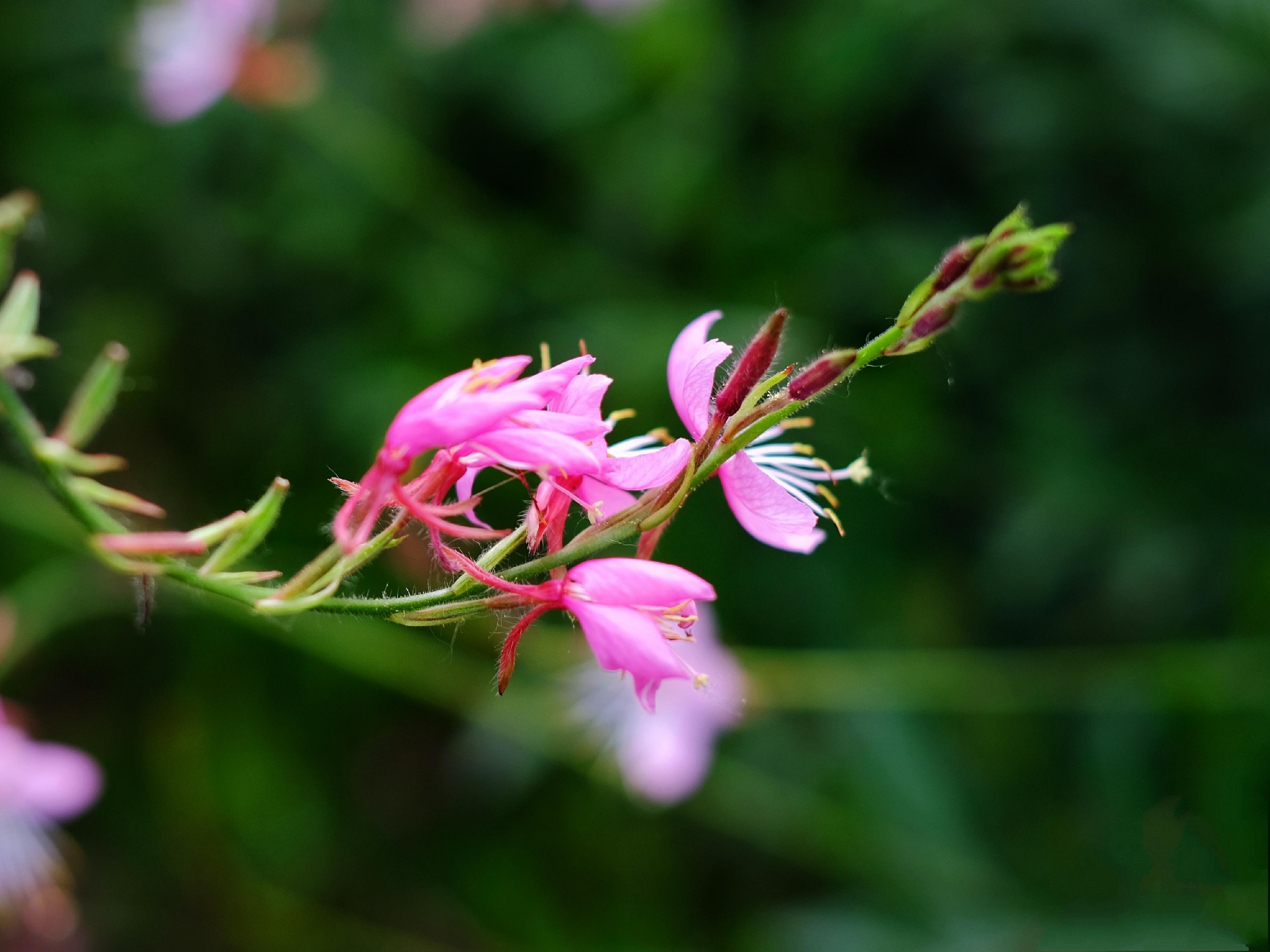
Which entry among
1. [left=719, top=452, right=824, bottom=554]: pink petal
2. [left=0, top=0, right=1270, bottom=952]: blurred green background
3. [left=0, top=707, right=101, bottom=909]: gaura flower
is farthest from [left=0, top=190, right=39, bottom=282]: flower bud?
[left=0, top=707, right=101, bottom=909]: gaura flower

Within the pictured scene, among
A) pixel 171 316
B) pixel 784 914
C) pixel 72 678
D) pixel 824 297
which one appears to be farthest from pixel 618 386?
pixel 72 678

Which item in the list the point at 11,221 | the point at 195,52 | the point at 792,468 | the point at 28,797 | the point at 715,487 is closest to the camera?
the point at 11,221

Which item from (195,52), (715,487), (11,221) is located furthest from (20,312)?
(195,52)

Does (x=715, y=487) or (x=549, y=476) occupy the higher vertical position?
(x=715, y=487)

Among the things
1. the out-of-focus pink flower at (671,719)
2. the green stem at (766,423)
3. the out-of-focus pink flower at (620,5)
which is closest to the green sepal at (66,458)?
the green stem at (766,423)

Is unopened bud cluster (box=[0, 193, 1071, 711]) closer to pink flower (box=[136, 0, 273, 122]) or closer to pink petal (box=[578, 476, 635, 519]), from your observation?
pink petal (box=[578, 476, 635, 519])

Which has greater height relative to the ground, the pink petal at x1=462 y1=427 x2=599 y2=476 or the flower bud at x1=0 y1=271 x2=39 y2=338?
the pink petal at x1=462 y1=427 x2=599 y2=476

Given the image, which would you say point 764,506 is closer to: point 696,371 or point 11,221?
point 696,371

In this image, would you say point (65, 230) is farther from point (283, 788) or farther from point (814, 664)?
point (814, 664)

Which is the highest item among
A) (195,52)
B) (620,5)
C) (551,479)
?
(620,5)
